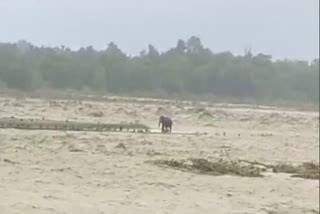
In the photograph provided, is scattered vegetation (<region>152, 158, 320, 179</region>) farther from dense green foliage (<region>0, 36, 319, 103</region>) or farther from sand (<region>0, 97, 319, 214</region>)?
dense green foliage (<region>0, 36, 319, 103</region>)

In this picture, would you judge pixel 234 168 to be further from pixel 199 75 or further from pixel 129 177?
pixel 199 75

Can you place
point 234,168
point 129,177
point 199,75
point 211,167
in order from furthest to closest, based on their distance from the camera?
point 199,75 < point 234,168 < point 211,167 < point 129,177

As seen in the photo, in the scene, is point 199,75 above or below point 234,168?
above

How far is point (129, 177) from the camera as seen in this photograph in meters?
9.32

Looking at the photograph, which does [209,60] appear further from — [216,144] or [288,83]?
[216,144]

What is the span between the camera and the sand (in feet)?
24.8

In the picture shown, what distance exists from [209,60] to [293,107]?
19.4 ft

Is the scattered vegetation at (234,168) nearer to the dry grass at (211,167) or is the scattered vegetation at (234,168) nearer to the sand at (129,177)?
the dry grass at (211,167)

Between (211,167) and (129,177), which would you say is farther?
(211,167)

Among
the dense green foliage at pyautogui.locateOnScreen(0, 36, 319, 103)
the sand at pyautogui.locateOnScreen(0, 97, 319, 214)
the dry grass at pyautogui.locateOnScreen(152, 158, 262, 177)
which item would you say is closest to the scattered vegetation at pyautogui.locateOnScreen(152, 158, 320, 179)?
the dry grass at pyautogui.locateOnScreen(152, 158, 262, 177)

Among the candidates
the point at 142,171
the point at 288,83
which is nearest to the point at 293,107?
the point at 288,83

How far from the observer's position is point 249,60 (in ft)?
97.5

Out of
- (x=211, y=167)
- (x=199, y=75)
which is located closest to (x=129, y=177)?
(x=211, y=167)

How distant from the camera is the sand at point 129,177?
7.55 metres
